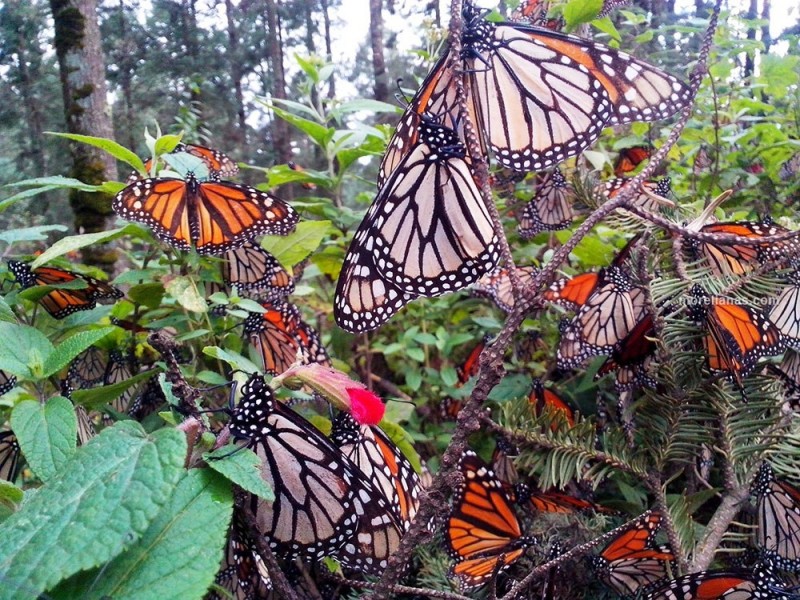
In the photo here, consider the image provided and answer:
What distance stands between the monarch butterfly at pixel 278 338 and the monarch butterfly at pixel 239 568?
1.50ft

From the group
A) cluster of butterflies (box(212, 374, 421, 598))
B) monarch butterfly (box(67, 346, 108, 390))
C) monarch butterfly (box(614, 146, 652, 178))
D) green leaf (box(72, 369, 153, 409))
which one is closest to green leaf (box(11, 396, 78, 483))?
green leaf (box(72, 369, 153, 409))

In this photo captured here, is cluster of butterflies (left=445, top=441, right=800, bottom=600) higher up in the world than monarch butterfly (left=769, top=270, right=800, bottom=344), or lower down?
lower down

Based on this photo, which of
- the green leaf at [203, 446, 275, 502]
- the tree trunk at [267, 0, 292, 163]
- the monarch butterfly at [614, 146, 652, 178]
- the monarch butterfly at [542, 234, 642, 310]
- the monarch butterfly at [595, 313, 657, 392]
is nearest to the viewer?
the green leaf at [203, 446, 275, 502]

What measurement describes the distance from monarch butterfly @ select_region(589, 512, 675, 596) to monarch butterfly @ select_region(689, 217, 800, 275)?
49 centimetres

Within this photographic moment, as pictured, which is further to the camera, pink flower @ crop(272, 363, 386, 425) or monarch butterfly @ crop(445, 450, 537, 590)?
monarch butterfly @ crop(445, 450, 537, 590)

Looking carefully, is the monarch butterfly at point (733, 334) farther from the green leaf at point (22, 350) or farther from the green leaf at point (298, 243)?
the green leaf at point (22, 350)

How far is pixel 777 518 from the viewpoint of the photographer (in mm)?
925

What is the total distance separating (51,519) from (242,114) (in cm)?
1335

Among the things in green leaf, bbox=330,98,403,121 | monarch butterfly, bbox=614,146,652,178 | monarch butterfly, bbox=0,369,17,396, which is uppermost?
green leaf, bbox=330,98,403,121

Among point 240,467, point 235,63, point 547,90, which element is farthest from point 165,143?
point 235,63

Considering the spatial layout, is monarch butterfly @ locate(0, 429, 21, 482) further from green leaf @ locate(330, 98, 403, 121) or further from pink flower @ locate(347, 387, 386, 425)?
green leaf @ locate(330, 98, 403, 121)

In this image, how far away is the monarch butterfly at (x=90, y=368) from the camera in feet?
4.23

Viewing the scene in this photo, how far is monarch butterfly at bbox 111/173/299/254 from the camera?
1.14 metres

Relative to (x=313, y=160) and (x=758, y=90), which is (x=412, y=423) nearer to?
(x=758, y=90)
